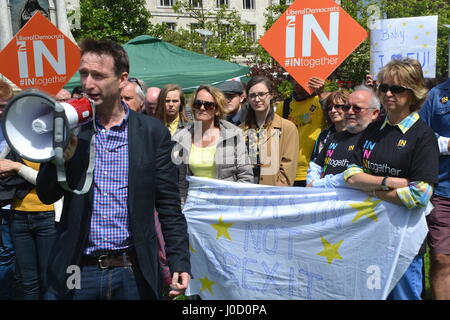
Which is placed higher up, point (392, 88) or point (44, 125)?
point (392, 88)

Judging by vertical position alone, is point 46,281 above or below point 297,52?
below

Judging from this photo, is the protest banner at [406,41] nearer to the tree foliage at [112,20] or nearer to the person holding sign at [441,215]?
the person holding sign at [441,215]

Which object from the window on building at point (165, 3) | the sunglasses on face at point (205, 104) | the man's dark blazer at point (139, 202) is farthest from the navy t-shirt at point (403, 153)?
the window on building at point (165, 3)

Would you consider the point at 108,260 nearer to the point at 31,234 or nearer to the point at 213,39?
the point at 31,234

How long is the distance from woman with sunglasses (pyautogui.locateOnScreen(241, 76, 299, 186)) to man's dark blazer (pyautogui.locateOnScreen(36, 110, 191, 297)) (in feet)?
6.33

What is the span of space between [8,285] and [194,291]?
5.01 ft

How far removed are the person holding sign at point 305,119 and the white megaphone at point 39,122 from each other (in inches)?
121

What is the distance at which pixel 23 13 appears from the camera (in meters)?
15.0

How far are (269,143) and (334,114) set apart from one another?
1.96ft

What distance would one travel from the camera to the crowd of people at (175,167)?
7.54 ft

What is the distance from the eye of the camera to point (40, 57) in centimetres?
528

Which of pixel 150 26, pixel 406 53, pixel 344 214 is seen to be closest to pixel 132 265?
pixel 344 214

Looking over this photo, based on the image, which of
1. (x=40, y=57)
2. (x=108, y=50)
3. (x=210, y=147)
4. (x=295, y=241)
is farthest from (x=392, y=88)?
(x=40, y=57)
